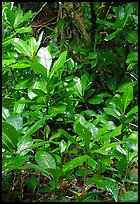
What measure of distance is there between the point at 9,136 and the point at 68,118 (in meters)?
0.35

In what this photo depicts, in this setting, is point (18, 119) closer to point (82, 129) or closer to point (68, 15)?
point (82, 129)

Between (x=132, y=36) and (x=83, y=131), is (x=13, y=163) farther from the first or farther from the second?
(x=132, y=36)

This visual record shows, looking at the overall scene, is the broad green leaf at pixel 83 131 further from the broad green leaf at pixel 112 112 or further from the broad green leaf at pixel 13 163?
the broad green leaf at pixel 112 112

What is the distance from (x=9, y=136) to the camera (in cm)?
55

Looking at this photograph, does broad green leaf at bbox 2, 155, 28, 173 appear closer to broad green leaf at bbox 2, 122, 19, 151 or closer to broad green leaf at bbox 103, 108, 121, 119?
broad green leaf at bbox 2, 122, 19, 151

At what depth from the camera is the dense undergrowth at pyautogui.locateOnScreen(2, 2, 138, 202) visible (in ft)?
1.91

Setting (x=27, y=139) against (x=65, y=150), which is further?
A: (x=65, y=150)

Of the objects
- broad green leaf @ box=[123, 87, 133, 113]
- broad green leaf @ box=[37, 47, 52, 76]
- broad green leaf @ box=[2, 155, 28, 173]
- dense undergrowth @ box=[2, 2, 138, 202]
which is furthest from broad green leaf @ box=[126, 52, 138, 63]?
broad green leaf @ box=[2, 155, 28, 173]

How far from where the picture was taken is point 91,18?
3.92ft

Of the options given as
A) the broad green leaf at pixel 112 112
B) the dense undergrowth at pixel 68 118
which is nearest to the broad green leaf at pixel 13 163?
the dense undergrowth at pixel 68 118

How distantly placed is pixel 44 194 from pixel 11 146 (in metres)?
0.25

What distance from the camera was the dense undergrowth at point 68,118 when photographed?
0.58m

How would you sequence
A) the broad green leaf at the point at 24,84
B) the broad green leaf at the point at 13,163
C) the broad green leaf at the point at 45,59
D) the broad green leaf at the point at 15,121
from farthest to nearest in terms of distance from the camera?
the broad green leaf at the point at 24,84
the broad green leaf at the point at 45,59
the broad green leaf at the point at 15,121
the broad green leaf at the point at 13,163

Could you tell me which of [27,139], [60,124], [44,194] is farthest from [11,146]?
[60,124]
